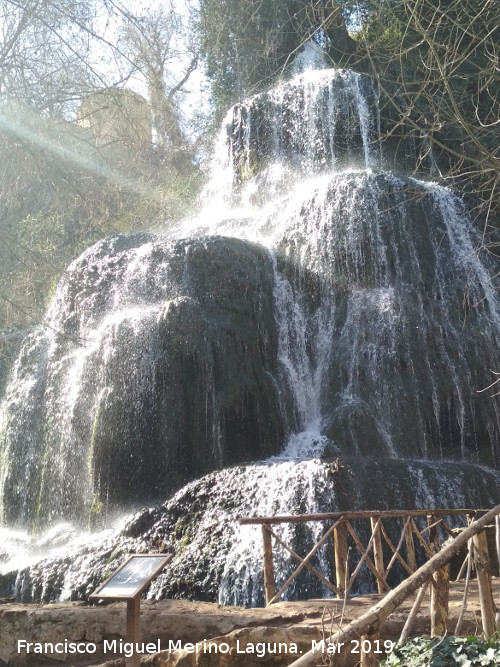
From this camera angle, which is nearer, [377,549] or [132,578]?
[132,578]

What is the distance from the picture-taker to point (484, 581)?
148 inches

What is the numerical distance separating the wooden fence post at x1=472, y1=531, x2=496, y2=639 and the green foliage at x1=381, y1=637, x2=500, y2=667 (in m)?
0.44

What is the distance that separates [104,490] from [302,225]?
6041 millimetres

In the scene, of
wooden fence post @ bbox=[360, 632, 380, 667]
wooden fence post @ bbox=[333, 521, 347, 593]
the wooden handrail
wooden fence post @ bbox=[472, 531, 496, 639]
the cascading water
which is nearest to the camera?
the wooden handrail

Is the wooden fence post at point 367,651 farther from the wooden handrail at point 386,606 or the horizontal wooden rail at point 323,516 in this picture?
the horizontal wooden rail at point 323,516

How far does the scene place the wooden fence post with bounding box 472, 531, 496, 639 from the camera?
3707 mm

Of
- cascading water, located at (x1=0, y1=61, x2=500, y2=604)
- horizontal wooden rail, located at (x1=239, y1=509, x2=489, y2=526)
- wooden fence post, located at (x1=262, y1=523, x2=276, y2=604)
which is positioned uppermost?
cascading water, located at (x1=0, y1=61, x2=500, y2=604)

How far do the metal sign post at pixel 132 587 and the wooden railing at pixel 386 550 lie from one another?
1.21 m

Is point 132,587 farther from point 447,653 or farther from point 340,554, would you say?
point 340,554

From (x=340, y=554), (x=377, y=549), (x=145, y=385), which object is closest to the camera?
(x=340, y=554)

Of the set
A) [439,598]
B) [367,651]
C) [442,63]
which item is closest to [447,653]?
[367,651]

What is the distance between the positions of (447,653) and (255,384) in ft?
26.6

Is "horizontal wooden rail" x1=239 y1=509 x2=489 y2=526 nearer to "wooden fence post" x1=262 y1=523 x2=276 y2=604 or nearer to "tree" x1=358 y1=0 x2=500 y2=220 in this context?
"wooden fence post" x1=262 y1=523 x2=276 y2=604

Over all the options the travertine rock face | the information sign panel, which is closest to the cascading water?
the travertine rock face
